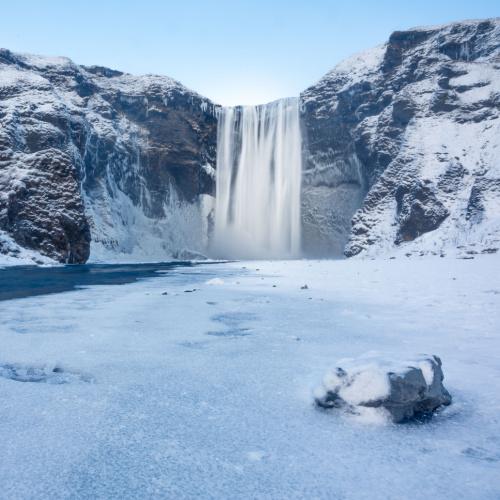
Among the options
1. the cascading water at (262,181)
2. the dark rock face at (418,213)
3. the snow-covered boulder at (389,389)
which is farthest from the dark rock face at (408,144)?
the snow-covered boulder at (389,389)

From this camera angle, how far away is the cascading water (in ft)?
190

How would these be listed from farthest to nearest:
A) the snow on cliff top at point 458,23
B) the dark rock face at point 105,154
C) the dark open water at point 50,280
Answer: the snow on cliff top at point 458,23 < the dark rock face at point 105,154 < the dark open water at point 50,280

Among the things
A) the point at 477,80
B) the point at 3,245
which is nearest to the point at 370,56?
the point at 477,80

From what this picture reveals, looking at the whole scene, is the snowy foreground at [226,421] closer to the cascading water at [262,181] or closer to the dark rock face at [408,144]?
the dark rock face at [408,144]

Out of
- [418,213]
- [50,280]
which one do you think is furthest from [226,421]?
[418,213]

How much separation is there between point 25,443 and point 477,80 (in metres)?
56.8

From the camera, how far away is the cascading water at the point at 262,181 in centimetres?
5778

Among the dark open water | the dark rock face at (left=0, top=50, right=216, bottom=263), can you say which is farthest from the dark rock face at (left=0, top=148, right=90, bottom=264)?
the dark open water

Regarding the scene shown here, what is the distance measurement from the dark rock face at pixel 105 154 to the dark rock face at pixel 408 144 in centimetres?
1697

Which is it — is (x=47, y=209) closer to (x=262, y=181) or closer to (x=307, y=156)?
(x=262, y=181)

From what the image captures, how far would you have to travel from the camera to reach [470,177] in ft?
138

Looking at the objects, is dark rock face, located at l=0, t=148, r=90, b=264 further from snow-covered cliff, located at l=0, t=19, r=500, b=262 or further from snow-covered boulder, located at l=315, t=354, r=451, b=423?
snow-covered boulder, located at l=315, t=354, r=451, b=423

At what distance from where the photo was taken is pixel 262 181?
190 feet

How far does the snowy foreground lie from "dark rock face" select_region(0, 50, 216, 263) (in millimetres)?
34494
